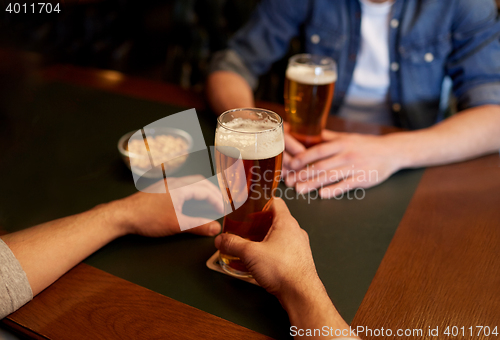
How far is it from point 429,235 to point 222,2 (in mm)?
1883

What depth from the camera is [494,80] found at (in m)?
1.35

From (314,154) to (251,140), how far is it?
41 cm

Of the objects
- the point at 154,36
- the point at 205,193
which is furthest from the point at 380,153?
the point at 154,36

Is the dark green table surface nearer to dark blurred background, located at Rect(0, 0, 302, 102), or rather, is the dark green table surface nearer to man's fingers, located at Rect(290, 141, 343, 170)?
man's fingers, located at Rect(290, 141, 343, 170)

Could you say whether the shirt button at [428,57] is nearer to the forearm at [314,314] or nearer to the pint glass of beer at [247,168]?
the pint glass of beer at [247,168]

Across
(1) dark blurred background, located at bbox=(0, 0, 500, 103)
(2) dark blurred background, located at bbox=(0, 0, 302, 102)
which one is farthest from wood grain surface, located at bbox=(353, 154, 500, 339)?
(2) dark blurred background, located at bbox=(0, 0, 302, 102)

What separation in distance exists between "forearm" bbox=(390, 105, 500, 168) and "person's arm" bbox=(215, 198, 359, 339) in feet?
1.76

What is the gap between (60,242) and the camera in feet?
2.31

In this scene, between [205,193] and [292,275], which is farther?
[205,193]

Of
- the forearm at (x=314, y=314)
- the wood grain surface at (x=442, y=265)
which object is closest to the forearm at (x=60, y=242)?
the forearm at (x=314, y=314)

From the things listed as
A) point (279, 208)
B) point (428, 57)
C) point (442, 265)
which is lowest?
point (442, 265)

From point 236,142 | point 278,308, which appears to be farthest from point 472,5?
point 278,308

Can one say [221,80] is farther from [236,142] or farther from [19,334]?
[19,334]

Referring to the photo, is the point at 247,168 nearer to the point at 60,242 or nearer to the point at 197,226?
the point at 197,226
